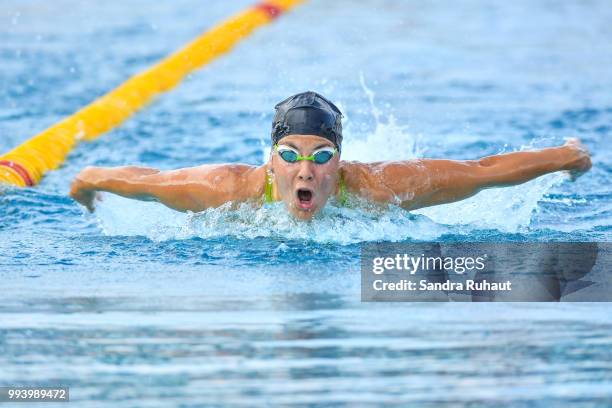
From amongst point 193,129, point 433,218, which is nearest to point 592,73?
point 193,129

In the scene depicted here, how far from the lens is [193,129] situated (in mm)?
8203

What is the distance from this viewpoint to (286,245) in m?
5.02

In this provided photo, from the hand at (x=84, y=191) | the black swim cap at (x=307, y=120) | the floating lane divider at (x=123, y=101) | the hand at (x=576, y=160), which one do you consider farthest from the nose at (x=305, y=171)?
the floating lane divider at (x=123, y=101)

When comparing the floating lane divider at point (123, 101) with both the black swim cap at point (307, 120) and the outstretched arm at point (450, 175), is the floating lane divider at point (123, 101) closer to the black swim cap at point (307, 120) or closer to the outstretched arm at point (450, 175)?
the black swim cap at point (307, 120)

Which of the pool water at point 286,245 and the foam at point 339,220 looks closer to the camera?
the pool water at point 286,245

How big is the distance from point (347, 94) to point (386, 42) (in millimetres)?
2615

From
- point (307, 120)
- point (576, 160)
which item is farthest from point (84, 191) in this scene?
point (576, 160)

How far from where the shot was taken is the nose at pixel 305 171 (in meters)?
4.84

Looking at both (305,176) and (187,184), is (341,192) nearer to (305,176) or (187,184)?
(305,176)

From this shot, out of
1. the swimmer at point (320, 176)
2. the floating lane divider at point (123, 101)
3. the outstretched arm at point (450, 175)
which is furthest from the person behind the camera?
the floating lane divider at point (123, 101)

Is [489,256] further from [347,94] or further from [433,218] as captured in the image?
[347,94]

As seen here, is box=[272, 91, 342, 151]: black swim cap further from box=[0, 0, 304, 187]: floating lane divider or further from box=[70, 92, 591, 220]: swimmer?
box=[0, 0, 304, 187]: floating lane divider

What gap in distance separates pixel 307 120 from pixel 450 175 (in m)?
0.66

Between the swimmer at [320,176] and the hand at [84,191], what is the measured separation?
3 cm
